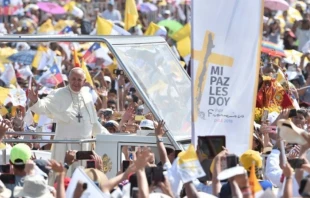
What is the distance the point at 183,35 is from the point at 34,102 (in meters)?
9.35

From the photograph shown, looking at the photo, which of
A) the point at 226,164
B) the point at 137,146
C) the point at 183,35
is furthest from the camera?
the point at 183,35

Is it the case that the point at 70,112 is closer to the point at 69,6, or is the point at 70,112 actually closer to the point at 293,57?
the point at 293,57

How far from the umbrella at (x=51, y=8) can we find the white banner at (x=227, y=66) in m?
18.6

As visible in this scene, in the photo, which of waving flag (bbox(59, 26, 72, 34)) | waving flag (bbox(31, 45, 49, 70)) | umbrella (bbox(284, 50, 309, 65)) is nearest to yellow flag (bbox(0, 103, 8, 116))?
waving flag (bbox(31, 45, 49, 70))

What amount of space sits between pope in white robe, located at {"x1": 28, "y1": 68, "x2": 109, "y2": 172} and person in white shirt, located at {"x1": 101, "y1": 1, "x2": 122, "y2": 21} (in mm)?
15654

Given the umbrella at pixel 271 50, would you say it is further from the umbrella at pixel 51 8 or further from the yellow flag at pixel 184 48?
the umbrella at pixel 51 8

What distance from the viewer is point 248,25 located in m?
11.8

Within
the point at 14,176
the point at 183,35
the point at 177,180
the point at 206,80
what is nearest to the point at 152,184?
the point at 177,180

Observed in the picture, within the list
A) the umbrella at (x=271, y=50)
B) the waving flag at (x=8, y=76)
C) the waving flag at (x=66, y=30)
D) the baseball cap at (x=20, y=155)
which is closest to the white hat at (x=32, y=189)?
the baseball cap at (x=20, y=155)

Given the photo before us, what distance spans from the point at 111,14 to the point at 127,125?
50.8 feet

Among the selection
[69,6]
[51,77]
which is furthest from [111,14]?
[51,77]

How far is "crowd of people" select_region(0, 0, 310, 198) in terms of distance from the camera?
31.5 feet

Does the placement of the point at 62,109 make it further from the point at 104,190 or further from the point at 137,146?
the point at 104,190

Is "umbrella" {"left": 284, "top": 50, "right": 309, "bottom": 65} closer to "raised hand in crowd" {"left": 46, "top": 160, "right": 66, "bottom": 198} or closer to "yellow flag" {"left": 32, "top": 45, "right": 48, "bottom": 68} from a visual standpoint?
"yellow flag" {"left": 32, "top": 45, "right": 48, "bottom": 68}
